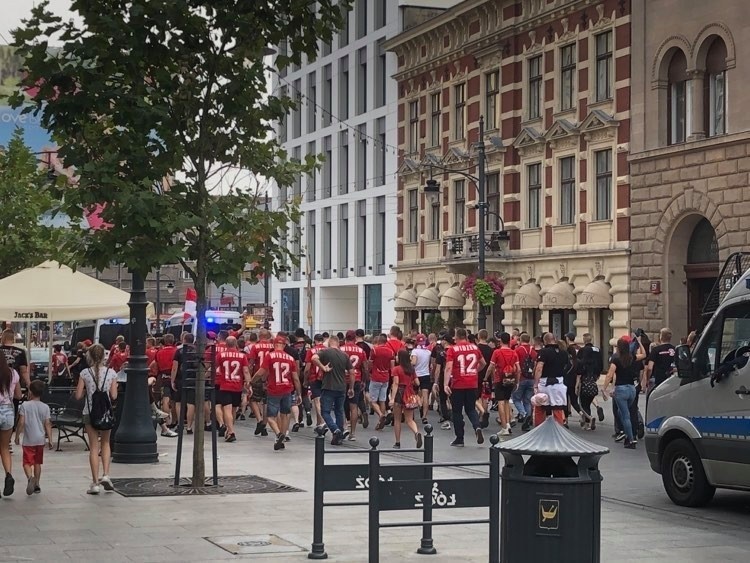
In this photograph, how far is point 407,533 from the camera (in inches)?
485

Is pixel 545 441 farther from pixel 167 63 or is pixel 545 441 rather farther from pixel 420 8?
pixel 420 8

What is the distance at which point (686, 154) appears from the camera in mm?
36469

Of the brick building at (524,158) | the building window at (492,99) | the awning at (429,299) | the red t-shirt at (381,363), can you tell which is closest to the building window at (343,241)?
the brick building at (524,158)

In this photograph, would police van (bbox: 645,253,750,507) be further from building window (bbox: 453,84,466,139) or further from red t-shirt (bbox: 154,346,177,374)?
building window (bbox: 453,84,466,139)

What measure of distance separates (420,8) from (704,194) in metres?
25.1

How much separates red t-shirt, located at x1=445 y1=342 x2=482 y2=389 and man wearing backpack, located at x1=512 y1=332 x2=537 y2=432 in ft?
11.2

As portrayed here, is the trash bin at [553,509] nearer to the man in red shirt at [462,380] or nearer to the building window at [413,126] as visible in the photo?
the man in red shirt at [462,380]

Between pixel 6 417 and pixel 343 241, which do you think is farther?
pixel 343 241

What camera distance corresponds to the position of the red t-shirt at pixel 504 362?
24.0 m

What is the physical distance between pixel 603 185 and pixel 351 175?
2375 cm

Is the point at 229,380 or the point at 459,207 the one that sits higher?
the point at 459,207

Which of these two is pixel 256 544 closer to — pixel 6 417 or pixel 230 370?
pixel 6 417

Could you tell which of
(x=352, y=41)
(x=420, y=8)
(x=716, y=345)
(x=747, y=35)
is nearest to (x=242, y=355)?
(x=716, y=345)

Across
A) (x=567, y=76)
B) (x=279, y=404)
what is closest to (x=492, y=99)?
(x=567, y=76)
